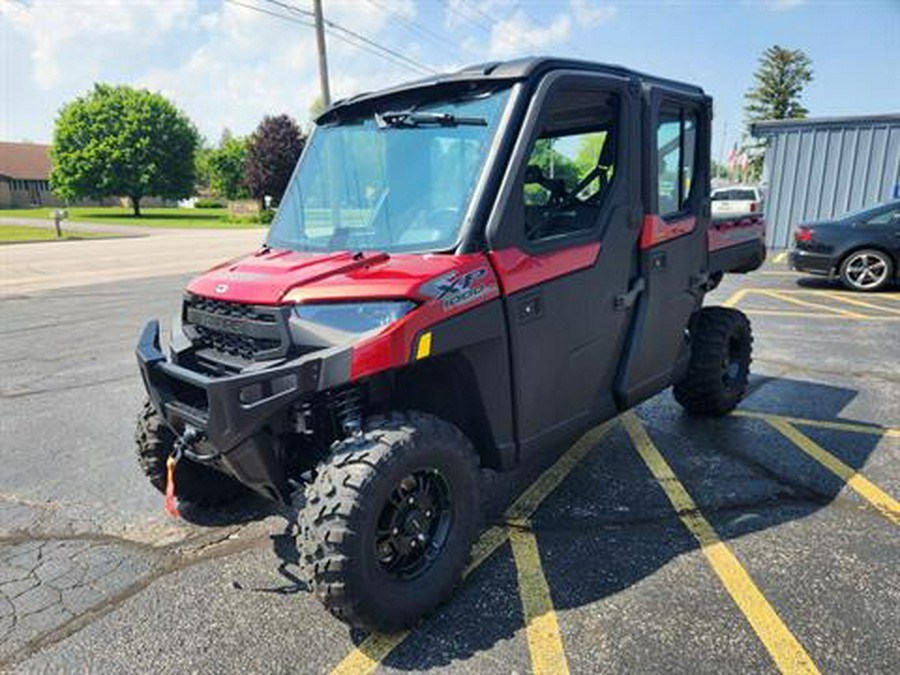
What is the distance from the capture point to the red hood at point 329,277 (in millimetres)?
2475

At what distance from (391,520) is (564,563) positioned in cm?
100

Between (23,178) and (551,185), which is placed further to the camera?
(23,178)

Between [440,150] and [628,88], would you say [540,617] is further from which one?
[628,88]

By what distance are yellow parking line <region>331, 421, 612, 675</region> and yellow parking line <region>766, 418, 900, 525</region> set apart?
4.46 feet

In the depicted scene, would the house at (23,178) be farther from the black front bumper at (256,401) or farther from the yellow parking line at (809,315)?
the black front bumper at (256,401)

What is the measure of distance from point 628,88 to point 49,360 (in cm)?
720

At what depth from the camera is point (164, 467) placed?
3.40m

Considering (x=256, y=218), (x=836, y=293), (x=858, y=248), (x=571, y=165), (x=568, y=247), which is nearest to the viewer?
(x=568, y=247)

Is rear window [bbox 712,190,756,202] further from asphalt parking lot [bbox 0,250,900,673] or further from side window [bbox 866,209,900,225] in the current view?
asphalt parking lot [bbox 0,250,900,673]

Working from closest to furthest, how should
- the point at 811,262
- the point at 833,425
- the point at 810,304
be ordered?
the point at 833,425, the point at 810,304, the point at 811,262

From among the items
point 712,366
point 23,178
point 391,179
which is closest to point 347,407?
point 391,179

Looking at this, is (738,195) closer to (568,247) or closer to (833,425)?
(833,425)

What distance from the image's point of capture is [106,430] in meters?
5.05

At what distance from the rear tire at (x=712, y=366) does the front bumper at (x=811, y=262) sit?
7.68m
